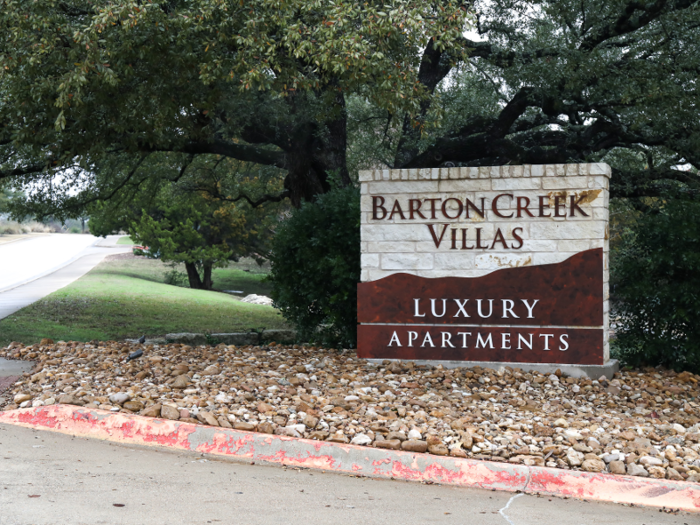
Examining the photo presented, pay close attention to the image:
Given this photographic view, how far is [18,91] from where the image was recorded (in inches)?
329

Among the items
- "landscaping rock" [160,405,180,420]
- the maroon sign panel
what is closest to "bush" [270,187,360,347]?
the maroon sign panel

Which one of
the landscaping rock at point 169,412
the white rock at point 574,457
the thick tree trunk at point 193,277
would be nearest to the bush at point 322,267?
the landscaping rock at point 169,412

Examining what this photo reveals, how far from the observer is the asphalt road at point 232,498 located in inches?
171

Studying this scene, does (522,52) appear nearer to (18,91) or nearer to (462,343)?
(462,343)

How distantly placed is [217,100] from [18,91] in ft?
8.23

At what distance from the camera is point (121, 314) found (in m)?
18.2

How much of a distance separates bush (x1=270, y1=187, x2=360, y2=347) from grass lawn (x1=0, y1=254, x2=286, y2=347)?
8.20 ft

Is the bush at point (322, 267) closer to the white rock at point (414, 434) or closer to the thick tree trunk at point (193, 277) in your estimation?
the white rock at point (414, 434)

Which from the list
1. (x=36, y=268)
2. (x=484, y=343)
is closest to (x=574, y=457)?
(x=484, y=343)

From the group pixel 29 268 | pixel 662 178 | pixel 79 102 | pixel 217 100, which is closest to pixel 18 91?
pixel 79 102

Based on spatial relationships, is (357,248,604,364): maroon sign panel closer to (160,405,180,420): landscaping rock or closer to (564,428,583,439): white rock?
(564,428,583,439): white rock

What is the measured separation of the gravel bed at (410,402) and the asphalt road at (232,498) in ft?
1.72

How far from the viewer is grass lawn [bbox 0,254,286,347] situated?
14328 millimetres

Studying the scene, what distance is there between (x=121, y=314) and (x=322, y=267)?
10310 mm
